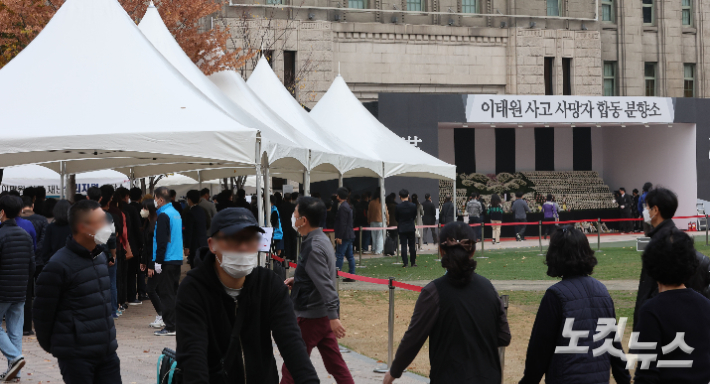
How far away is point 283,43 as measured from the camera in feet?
111

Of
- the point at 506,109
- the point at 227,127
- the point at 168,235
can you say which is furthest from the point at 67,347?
the point at 506,109

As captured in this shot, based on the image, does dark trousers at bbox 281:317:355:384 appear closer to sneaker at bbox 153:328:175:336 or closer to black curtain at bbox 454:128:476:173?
sneaker at bbox 153:328:175:336

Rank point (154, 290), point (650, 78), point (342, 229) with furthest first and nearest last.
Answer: point (650, 78), point (342, 229), point (154, 290)

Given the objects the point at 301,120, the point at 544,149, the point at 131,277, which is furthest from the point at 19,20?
the point at 544,149

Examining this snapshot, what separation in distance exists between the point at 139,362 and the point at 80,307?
389 centimetres

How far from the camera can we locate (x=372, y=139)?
22.7 metres

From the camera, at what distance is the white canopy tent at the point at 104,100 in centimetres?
1080

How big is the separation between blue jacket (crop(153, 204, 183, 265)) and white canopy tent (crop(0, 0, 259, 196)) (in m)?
0.93

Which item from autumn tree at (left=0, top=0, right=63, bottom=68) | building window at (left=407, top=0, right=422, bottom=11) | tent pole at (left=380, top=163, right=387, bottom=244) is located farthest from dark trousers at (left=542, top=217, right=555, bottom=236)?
autumn tree at (left=0, top=0, right=63, bottom=68)

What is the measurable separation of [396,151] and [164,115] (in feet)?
38.4

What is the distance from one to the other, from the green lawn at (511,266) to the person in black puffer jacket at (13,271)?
31.9 feet

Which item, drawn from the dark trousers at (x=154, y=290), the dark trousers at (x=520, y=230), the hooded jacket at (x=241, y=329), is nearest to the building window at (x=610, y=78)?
the dark trousers at (x=520, y=230)

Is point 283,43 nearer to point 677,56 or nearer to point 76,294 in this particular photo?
point 677,56

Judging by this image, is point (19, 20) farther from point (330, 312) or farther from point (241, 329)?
point (241, 329)
